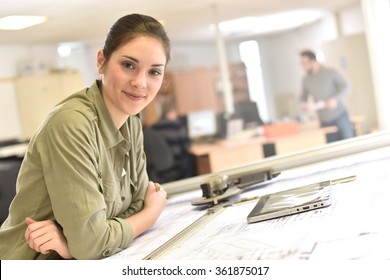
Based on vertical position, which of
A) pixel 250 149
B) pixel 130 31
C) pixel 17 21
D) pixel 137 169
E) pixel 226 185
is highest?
pixel 17 21

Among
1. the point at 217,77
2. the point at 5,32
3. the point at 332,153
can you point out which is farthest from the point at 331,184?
the point at 217,77

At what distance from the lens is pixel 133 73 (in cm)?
108

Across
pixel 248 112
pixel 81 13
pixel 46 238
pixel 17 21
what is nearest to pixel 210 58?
pixel 248 112

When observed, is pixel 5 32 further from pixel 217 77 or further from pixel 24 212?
pixel 217 77

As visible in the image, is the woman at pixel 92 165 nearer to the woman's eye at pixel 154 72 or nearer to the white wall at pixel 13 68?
the woman's eye at pixel 154 72

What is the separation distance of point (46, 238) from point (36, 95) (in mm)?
1875

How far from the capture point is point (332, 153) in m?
1.75

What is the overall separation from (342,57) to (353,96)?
806mm

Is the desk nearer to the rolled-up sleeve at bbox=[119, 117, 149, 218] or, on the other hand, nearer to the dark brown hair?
the rolled-up sleeve at bbox=[119, 117, 149, 218]

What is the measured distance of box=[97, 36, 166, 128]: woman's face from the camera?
1.07 m

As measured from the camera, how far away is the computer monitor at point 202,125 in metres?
5.71

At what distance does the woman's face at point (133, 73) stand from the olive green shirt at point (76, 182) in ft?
0.12

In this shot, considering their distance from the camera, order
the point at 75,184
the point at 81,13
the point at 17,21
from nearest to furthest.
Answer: the point at 75,184, the point at 17,21, the point at 81,13

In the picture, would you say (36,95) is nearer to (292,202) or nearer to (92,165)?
(92,165)
